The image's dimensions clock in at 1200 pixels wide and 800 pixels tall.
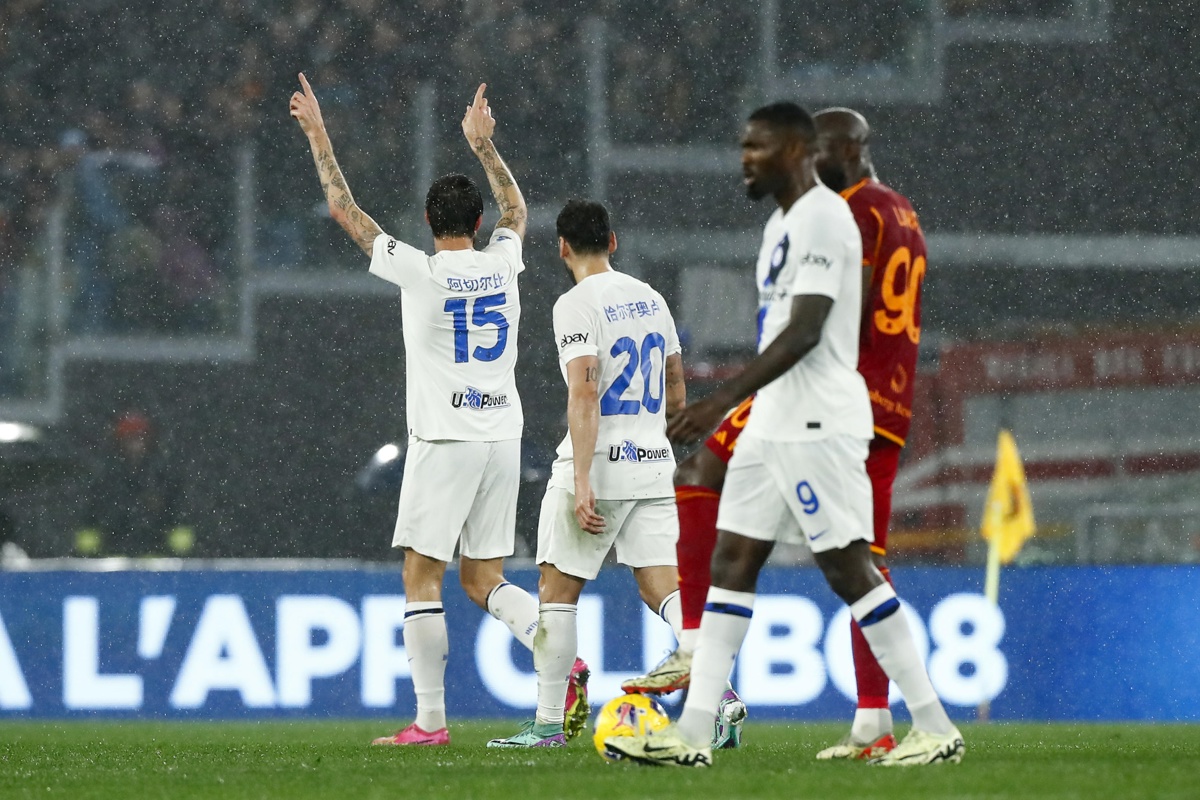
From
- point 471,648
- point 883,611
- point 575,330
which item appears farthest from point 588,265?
point 471,648

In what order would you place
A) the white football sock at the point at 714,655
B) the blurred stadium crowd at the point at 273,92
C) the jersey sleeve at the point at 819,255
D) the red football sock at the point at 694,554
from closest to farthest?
1. the jersey sleeve at the point at 819,255
2. the white football sock at the point at 714,655
3. the red football sock at the point at 694,554
4. the blurred stadium crowd at the point at 273,92

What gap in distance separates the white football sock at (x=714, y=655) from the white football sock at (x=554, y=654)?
1438 mm

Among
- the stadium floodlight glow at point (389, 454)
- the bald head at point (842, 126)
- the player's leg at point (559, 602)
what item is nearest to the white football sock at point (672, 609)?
the player's leg at point (559, 602)

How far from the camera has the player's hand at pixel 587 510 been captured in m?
5.10

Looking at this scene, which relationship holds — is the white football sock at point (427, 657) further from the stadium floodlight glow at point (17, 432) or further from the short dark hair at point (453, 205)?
the stadium floodlight glow at point (17, 432)

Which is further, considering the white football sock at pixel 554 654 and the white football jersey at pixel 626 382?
the white football sock at pixel 554 654

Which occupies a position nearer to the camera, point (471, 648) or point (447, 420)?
point (447, 420)

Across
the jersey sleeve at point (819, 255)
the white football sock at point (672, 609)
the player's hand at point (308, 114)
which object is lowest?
the white football sock at point (672, 609)

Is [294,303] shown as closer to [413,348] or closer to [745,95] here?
[745,95]

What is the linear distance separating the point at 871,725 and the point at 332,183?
235 centimetres

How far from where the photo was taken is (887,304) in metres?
4.38

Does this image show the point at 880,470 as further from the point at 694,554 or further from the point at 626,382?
the point at 626,382

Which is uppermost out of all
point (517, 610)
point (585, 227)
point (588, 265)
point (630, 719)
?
point (585, 227)

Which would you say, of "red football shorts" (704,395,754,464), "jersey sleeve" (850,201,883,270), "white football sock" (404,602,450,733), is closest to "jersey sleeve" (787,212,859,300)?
"jersey sleeve" (850,201,883,270)
